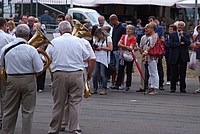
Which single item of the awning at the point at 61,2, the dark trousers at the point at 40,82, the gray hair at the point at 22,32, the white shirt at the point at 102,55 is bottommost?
the dark trousers at the point at 40,82

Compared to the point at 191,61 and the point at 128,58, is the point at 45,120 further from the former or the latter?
the point at 191,61

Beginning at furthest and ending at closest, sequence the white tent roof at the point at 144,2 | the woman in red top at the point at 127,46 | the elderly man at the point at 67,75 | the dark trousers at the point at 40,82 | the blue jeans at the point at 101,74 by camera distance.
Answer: the white tent roof at the point at 144,2
the dark trousers at the point at 40,82
the woman in red top at the point at 127,46
the blue jeans at the point at 101,74
the elderly man at the point at 67,75

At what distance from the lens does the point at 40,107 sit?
1377cm

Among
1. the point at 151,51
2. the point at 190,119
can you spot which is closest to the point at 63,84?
the point at 190,119

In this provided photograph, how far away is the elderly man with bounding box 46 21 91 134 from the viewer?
1020 centimetres

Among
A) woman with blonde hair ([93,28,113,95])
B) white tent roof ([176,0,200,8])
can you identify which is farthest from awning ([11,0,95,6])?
woman with blonde hair ([93,28,113,95])

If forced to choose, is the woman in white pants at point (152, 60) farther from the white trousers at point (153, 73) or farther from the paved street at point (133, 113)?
the paved street at point (133, 113)

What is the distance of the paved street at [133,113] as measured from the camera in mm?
11219

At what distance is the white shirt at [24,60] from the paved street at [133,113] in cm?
164

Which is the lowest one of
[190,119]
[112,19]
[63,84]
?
[190,119]

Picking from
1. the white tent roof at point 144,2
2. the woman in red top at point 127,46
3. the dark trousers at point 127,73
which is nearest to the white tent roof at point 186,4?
the white tent roof at point 144,2

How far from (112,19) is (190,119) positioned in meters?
5.48

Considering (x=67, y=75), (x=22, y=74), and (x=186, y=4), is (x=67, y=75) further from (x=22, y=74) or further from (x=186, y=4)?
(x=186, y=4)

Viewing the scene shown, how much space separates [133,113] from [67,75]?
3371mm
